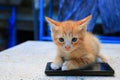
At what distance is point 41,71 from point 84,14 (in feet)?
3.87

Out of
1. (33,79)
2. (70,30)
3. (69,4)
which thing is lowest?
(33,79)

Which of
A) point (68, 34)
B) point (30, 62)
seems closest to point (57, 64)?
point (68, 34)

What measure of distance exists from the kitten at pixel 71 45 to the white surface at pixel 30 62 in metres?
0.05

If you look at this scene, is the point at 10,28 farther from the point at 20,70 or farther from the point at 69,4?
the point at 20,70

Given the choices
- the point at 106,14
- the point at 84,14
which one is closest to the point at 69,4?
the point at 84,14

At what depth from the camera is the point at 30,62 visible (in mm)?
1216

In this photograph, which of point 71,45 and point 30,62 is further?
point 30,62

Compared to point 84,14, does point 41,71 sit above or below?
below

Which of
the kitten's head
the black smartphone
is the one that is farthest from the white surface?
the kitten's head

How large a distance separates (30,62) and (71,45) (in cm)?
37

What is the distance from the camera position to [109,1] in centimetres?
210

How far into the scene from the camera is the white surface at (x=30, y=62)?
0.97 m

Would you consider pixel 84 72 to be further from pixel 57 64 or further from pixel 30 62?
pixel 30 62

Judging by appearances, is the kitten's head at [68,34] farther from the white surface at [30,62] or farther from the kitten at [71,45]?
the white surface at [30,62]
